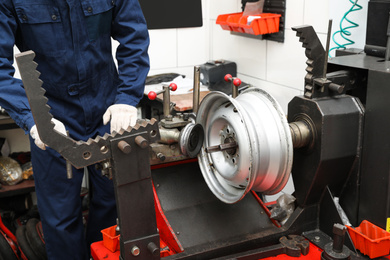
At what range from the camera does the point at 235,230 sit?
1.49 m

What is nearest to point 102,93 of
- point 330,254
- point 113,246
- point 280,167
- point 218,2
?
point 113,246

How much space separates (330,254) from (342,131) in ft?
1.20

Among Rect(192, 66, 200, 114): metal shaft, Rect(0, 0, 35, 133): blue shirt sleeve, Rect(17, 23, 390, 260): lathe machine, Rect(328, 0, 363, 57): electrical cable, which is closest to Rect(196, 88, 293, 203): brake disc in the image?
Rect(17, 23, 390, 260): lathe machine

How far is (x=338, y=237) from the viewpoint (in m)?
1.30

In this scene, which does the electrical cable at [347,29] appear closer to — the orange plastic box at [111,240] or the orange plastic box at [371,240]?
the orange plastic box at [371,240]

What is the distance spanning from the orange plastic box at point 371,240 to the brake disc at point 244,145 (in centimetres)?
27

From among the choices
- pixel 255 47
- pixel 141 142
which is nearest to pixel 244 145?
pixel 141 142

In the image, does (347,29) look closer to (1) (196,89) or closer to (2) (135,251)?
(1) (196,89)

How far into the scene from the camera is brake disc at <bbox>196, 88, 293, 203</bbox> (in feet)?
4.28

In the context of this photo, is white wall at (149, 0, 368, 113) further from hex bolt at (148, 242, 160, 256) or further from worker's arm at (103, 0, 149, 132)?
hex bolt at (148, 242, 160, 256)

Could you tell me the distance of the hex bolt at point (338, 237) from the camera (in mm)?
1273

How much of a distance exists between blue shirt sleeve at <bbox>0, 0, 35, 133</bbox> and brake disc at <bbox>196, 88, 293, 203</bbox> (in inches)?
21.8

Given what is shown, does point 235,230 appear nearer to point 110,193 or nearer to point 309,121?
point 309,121

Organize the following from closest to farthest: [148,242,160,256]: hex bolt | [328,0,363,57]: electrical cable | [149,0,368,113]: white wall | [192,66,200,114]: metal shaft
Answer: [148,242,160,256]: hex bolt
[192,66,200,114]: metal shaft
[328,0,363,57]: electrical cable
[149,0,368,113]: white wall
